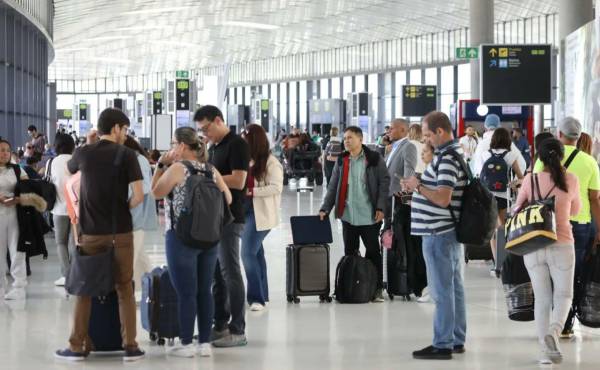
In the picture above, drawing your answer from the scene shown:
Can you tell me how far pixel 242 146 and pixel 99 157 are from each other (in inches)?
53.3

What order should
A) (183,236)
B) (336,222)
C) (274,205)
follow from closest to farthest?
(183,236) → (274,205) → (336,222)

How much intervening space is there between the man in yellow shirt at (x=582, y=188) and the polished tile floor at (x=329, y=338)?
756 millimetres

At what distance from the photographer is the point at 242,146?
8.91 metres

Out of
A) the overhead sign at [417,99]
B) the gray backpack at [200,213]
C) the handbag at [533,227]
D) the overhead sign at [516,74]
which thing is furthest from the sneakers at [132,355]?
the overhead sign at [417,99]

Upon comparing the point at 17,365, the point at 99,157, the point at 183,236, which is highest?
the point at 99,157

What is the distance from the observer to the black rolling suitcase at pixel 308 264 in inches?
442

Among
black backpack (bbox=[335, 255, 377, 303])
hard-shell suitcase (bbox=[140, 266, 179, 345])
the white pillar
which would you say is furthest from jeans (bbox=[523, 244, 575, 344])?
the white pillar

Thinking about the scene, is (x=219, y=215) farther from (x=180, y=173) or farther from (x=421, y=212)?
(x=421, y=212)

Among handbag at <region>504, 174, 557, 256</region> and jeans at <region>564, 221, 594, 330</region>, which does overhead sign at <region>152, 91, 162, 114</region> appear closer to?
jeans at <region>564, 221, 594, 330</region>

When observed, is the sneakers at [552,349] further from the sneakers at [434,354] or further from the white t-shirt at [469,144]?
the white t-shirt at [469,144]

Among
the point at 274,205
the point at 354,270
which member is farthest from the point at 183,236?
the point at 354,270

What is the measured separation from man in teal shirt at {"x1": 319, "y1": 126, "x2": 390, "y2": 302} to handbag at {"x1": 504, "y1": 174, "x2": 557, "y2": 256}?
9.85ft

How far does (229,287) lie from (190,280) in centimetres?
95

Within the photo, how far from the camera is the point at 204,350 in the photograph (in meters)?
8.29
